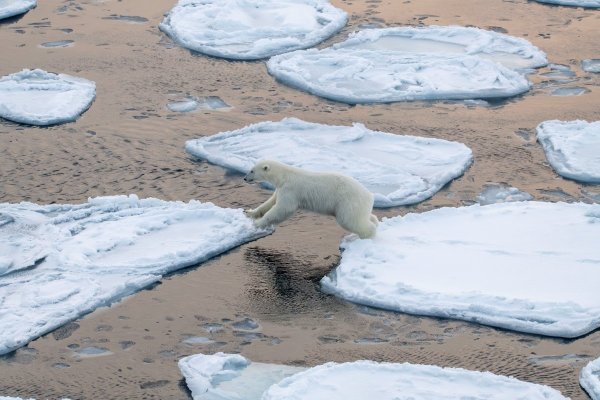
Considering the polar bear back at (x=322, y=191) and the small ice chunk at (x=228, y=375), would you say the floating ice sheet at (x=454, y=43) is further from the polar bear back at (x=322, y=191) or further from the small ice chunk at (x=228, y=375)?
the small ice chunk at (x=228, y=375)

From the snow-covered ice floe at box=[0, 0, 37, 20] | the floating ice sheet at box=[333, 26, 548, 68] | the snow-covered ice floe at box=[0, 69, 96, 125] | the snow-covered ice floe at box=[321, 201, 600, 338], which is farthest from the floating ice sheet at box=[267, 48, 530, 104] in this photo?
the snow-covered ice floe at box=[0, 0, 37, 20]

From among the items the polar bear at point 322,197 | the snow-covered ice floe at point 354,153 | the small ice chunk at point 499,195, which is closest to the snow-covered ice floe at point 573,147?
the small ice chunk at point 499,195

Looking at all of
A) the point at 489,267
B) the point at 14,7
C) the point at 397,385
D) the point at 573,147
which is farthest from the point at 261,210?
the point at 14,7

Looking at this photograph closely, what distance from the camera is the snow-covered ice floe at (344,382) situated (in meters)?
5.04

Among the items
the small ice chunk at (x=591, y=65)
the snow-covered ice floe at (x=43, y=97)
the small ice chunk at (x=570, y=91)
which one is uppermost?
the small ice chunk at (x=591, y=65)

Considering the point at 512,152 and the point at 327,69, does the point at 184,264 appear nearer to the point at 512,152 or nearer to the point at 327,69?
the point at 512,152

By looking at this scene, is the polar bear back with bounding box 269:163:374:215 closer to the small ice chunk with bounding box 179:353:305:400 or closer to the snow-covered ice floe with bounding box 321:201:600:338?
the snow-covered ice floe with bounding box 321:201:600:338

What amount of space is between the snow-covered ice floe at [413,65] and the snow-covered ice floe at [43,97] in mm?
1816

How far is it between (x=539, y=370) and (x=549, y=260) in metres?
1.21

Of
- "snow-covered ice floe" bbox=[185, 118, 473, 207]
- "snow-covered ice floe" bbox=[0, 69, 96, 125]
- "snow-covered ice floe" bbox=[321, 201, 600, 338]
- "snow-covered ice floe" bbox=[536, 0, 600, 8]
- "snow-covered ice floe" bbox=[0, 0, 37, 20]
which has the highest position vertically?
"snow-covered ice floe" bbox=[536, 0, 600, 8]

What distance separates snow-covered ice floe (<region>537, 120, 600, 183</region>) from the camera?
7.69m

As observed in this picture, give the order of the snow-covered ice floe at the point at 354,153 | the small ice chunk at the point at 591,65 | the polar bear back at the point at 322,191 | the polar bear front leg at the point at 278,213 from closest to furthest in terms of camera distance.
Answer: the polar bear back at the point at 322,191 < the polar bear front leg at the point at 278,213 < the snow-covered ice floe at the point at 354,153 < the small ice chunk at the point at 591,65

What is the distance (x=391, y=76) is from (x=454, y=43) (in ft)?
4.23

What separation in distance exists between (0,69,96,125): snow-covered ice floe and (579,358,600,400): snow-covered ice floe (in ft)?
16.7
